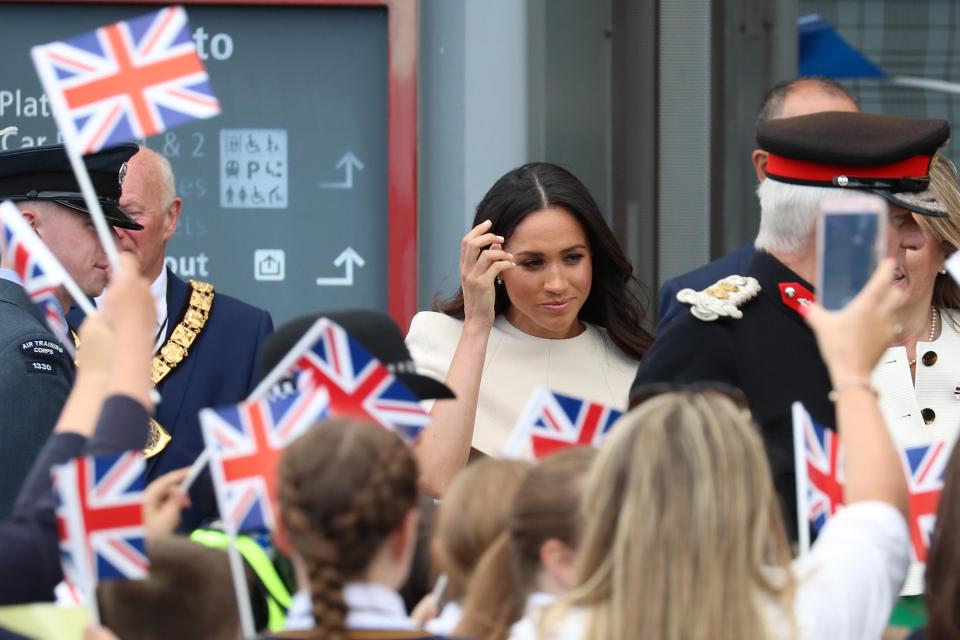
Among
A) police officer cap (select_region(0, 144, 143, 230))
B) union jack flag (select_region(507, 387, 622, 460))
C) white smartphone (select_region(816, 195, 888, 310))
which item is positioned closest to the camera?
white smartphone (select_region(816, 195, 888, 310))

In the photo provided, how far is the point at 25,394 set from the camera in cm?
373

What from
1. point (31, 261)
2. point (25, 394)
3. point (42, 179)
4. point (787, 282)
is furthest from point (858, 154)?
point (42, 179)

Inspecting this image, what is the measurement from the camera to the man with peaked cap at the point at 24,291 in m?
3.73

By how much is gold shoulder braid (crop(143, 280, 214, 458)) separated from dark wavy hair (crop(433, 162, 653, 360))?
2.11ft

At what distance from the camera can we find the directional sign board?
18.5ft

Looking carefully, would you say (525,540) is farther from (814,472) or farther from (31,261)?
(31,261)

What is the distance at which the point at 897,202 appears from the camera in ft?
11.0

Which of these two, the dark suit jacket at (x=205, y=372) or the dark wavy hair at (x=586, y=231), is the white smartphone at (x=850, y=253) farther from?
the dark suit jacket at (x=205, y=372)

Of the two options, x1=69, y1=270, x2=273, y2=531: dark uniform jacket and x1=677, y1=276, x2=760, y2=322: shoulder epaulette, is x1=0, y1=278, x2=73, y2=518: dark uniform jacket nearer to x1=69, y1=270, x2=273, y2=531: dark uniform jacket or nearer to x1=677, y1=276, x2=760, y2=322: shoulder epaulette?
x1=69, y1=270, x2=273, y2=531: dark uniform jacket

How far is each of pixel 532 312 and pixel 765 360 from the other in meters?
1.14

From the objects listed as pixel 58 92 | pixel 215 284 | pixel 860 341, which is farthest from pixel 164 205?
pixel 860 341

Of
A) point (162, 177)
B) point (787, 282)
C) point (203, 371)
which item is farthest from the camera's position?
point (162, 177)

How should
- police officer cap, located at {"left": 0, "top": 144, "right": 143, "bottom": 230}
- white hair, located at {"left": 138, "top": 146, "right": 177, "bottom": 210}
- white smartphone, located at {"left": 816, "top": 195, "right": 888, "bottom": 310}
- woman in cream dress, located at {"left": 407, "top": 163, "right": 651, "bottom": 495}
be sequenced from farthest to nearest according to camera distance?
white hair, located at {"left": 138, "top": 146, "right": 177, "bottom": 210} → woman in cream dress, located at {"left": 407, "top": 163, "right": 651, "bottom": 495} → police officer cap, located at {"left": 0, "top": 144, "right": 143, "bottom": 230} → white smartphone, located at {"left": 816, "top": 195, "right": 888, "bottom": 310}

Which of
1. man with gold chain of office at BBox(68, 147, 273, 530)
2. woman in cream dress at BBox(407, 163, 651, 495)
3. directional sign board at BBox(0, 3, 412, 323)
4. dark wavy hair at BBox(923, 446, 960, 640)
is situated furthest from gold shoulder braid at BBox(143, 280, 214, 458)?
dark wavy hair at BBox(923, 446, 960, 640)
